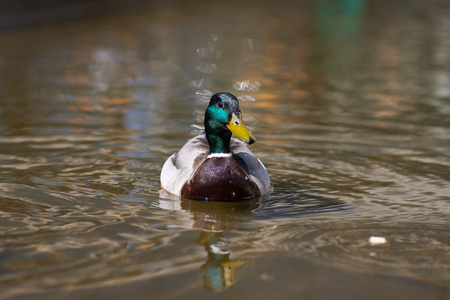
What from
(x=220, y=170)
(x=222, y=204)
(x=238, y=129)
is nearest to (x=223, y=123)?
(x=238, y=129)

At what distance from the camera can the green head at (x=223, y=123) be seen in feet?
19.5

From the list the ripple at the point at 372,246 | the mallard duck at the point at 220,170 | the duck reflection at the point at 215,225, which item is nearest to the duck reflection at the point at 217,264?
the duck reflection at the point at 215,225

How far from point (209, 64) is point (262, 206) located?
353 inches

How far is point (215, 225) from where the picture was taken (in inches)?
219

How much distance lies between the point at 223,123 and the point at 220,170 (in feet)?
1.23

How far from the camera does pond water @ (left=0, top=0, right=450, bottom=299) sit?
4.50 meters

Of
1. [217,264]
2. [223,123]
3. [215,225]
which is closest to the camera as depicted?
[217,264]

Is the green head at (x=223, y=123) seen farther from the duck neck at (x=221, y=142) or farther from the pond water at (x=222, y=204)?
the pond water at (x=222, y=204)

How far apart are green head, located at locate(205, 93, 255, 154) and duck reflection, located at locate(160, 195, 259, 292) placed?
19.0 inches

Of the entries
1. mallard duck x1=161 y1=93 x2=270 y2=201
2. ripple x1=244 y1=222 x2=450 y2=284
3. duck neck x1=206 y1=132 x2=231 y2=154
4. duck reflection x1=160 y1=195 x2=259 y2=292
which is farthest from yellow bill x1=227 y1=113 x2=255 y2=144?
ripple x1=244 y1=222 x2=450 y2=284

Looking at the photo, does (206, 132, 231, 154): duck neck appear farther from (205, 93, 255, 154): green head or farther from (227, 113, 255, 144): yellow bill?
(227, 113, 255, 144): yellow bill

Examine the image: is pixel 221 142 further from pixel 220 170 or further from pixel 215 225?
pixel 215 225

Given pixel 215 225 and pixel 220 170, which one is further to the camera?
pixel 220 170

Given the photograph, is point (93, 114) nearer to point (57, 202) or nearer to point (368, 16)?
point (57, 202)
